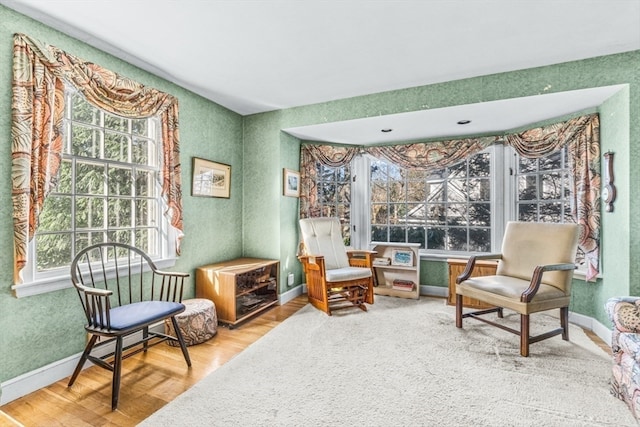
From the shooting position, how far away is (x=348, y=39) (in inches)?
88.7

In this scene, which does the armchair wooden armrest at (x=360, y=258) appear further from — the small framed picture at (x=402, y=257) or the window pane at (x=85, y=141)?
the window pane at (x=85, y=141)

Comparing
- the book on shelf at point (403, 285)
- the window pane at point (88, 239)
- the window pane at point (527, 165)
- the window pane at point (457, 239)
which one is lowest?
the book on shelf at point (403, 285)

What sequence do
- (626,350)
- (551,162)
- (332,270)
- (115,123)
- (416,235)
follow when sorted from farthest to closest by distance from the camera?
(416,235), (332,270), (551,162), (115,123), (626,350)

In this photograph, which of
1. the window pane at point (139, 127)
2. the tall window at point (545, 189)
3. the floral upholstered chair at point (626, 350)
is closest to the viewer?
the floral upholstered chair at point (626, 350)

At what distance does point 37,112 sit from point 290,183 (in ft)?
8.42

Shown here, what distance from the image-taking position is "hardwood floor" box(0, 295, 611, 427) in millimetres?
1719

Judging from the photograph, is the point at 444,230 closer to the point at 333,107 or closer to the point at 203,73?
the point at 333,107

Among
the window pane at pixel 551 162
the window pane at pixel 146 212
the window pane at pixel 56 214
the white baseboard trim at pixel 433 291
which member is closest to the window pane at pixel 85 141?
the window pane at pixel 56 214

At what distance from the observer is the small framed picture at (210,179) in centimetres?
326

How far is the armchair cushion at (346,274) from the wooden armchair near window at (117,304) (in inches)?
61.2

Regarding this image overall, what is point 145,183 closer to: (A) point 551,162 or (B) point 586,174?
(B) point 586,174

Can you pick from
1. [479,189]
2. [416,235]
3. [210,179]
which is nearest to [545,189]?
[479,189]

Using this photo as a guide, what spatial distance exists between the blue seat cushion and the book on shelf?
107 inches

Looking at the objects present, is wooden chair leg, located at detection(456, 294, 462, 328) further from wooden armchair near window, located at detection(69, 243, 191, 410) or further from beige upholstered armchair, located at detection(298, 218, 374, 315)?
wooden armchair near window, located at detection(69, 243, 191, 410)
